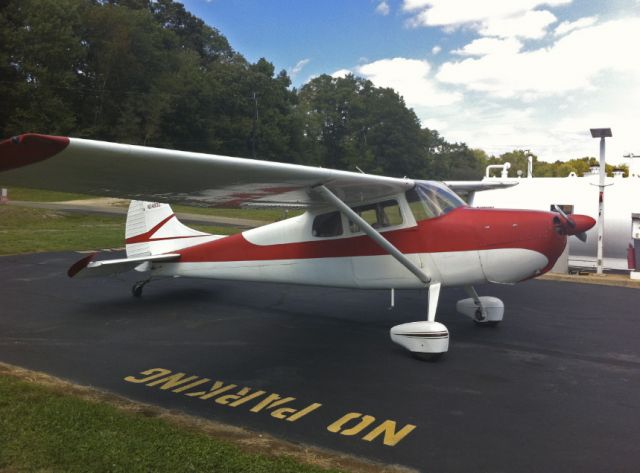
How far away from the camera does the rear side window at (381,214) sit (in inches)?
254

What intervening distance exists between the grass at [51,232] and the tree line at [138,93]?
2040 centimetres

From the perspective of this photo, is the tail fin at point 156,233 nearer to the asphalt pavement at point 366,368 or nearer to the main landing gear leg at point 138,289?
the main landing gear leg at point 138,289

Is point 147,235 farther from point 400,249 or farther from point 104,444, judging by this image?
point 104,444

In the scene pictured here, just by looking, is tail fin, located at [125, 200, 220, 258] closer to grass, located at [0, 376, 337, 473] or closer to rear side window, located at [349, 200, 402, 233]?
rear side window, located at [349, 200, 402, 233]

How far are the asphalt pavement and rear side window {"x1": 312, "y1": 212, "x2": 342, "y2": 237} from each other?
1.55 metres

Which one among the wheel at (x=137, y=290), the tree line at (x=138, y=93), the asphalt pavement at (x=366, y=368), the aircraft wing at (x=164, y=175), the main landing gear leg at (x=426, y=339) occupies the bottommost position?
the asphalt pavement at (x=366, y=368)

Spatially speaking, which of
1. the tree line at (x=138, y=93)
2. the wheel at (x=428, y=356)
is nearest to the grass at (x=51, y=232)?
the wheel at (x=428, y=356)

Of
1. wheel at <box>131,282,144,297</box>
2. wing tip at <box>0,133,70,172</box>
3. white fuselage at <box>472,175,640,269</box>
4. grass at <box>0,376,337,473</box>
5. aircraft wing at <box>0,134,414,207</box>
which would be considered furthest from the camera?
white fuselage at <box>472,175,640,269</box>

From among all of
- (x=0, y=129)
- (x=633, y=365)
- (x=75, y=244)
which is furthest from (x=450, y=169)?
(x=633, y=365)

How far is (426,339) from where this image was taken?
577cm

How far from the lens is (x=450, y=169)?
3981 inches

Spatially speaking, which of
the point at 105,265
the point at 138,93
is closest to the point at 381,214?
the point at 105,265

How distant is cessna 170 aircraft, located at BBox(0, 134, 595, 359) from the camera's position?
3771 mm

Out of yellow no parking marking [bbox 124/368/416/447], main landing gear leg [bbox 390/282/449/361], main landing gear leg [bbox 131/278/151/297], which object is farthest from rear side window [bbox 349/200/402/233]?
main landing gear leg [bbox 131/278/151/297]
